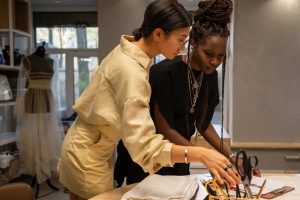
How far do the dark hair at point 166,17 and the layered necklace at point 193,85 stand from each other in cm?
35

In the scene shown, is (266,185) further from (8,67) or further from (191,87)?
(8,67)

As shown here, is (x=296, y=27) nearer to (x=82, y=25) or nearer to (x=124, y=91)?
(x=124, y=91)

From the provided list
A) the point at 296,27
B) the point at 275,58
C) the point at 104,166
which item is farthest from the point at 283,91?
the point at 104,166

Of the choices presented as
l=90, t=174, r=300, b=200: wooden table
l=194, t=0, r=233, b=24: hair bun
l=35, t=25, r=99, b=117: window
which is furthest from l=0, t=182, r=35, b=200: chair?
l=35, t=25, r=99, b=117: window

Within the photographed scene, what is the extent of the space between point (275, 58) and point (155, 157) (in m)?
2.54

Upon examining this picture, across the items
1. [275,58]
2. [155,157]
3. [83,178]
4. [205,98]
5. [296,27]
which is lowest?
[83,178]

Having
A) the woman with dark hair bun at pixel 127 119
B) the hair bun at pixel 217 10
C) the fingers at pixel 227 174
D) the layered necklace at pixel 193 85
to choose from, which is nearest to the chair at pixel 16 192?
the woman with dark hair bun at pixel 127 119

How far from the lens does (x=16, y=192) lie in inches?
55.7

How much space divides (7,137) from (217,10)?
9.67 feet

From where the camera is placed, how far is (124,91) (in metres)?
0.97

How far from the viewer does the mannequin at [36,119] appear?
3.62 metres

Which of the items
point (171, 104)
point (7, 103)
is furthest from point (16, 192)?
point (7, 103)

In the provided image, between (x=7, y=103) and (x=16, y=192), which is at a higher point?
(x=7, y=103)

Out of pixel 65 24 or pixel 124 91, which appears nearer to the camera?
pixel 124 91
